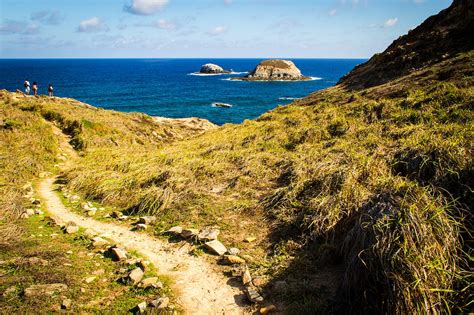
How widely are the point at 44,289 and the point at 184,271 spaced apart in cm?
246

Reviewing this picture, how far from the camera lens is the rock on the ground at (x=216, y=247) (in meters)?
7.00

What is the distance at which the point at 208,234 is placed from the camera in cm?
770

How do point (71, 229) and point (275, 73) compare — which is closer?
point (71, 229)

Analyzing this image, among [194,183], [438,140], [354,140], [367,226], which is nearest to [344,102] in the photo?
[354,140]

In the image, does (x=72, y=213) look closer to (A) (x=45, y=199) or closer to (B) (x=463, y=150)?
(A) (x=45, y=199)

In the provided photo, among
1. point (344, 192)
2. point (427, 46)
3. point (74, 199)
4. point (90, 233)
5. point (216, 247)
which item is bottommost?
point (74, 199)

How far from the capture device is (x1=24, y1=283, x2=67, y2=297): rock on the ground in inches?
209

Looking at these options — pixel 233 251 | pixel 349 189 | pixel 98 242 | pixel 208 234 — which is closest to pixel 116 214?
pixel 98 242

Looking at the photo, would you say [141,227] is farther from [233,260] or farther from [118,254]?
[233,260]

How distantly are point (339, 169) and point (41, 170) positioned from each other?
1259 centimetres

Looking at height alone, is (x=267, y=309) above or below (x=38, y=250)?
above

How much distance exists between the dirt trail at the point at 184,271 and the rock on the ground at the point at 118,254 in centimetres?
44

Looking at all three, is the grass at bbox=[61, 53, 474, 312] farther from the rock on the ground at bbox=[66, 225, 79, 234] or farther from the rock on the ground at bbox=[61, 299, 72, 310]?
the rock on the ground at bbox=[61, 299, 72, 310]

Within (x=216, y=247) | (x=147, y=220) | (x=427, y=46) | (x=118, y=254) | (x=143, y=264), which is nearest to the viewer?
(x=143, y=264)
